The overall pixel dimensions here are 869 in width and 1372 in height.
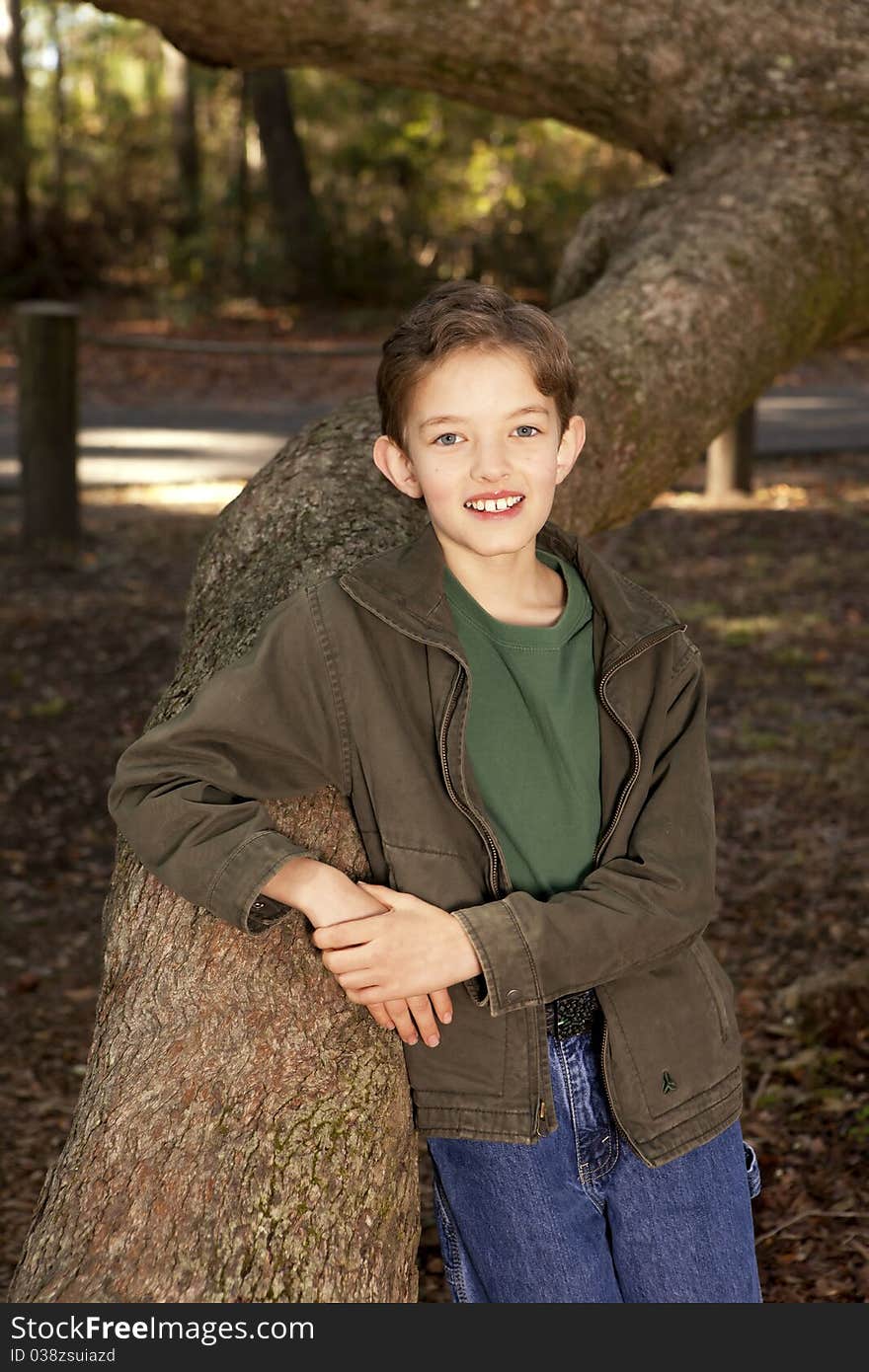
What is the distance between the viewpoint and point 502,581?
2303 millimetres

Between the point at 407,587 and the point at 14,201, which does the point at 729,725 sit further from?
the point at 14,201

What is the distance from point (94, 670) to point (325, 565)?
15.1 feet

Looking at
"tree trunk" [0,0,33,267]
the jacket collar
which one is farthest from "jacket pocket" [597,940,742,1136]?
"tree trunk" [0,0,33,267]

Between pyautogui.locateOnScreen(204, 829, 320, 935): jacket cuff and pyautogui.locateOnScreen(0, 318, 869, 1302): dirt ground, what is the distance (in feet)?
5.31

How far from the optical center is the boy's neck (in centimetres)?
229

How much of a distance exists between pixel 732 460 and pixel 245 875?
879cm

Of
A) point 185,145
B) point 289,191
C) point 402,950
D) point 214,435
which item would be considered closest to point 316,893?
point 402,950

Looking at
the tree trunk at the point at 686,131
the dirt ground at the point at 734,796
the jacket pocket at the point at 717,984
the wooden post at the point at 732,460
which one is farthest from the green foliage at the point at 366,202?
the jacket pocket at the point at 717,984

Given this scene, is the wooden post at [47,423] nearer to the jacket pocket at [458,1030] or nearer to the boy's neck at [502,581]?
the boy's neck at [502,581]

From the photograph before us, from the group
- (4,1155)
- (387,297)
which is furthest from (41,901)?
(387,297)

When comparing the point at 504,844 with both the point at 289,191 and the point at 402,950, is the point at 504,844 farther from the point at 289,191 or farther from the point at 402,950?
the point at 289,191

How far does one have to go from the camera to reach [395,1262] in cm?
206

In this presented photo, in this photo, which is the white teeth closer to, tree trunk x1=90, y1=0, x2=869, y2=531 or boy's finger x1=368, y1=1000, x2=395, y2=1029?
boy's finger x1=368, y1=1000, x2=395, y2=1029

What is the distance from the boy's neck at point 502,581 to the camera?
2295mm
